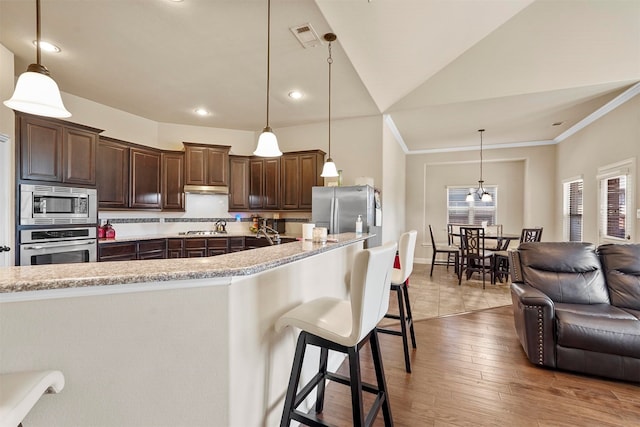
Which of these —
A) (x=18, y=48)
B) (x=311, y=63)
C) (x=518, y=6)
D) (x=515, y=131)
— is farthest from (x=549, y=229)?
(x=18, y=48)

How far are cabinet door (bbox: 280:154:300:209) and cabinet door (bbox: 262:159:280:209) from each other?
0.11 m

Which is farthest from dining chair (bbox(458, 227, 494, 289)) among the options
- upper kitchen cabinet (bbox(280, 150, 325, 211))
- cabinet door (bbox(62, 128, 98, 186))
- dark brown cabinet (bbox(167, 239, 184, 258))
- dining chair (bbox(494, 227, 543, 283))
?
cabinet door (bbox(62, 128, 98, 186))

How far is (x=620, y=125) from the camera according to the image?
394 cm

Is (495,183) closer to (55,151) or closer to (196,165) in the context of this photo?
(196,165)

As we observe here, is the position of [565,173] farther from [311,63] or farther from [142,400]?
[142,400]

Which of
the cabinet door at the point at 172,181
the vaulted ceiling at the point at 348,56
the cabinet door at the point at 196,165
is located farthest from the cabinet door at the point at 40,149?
the cabinet door at the point at 196,165

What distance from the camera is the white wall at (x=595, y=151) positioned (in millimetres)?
3654

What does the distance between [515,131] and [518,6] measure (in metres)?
2.72

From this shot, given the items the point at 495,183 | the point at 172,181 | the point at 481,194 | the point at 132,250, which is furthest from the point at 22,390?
the point at 495,183

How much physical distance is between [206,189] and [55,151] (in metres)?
1.99

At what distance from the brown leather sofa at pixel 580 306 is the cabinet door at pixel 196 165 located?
4.57 meters

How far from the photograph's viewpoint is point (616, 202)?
4.02m

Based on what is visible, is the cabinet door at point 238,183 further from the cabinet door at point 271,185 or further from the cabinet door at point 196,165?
the cabinet door at point 196,165

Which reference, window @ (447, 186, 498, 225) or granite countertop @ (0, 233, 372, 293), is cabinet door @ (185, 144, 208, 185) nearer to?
granite countertop @ (0, 233, 372, 293)
